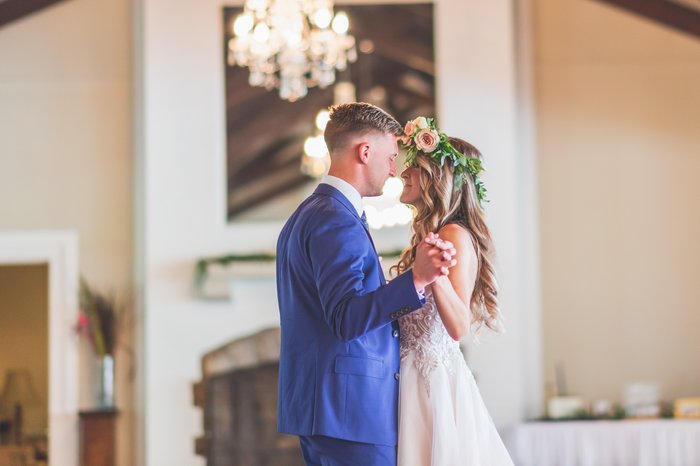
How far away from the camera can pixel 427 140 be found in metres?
3.45

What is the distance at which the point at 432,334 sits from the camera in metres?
3.44

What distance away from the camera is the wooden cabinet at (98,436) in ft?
26.3

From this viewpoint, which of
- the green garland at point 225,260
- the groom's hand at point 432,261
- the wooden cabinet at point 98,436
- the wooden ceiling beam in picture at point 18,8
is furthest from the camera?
the wooden ceiling beam in picture at point 18,8

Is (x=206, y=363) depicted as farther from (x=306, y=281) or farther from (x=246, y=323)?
(x=306, y=281)

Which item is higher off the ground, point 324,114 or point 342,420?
point 324,114

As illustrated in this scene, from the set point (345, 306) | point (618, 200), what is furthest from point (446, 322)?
point (618, 200)

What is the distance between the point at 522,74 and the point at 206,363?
3.10 meters

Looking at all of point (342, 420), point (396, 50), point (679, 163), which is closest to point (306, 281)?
point (342, 420)

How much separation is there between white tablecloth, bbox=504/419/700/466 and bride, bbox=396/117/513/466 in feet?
13.1

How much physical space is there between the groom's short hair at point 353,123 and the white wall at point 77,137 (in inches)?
209

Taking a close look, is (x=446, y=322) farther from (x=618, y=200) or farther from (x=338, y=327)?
(x=618, y=200)

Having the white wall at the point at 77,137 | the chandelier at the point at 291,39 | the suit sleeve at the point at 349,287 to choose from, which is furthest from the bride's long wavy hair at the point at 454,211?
the white wall at the point at 77,137

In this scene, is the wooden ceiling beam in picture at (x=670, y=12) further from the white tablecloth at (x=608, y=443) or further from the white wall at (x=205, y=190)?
the white tablecloth at (x=608, y=443)

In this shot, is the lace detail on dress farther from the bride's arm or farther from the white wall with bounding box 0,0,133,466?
the white wall with bounding box 0,0,133,466
